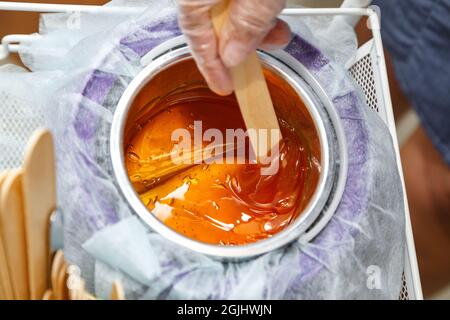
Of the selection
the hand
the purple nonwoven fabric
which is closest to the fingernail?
the hand

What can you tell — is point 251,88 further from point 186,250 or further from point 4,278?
point 4,278

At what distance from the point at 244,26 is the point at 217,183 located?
0.76 feet

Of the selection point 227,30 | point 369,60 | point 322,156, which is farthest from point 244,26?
point 369,60

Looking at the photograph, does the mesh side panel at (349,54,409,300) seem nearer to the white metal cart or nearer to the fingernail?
the white metal cart

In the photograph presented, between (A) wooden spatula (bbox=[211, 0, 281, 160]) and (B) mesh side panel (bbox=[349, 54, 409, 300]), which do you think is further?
(B) mesh side panel (bbox=[349, 54, 409, 300])

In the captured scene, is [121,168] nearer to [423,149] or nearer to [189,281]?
[189,281]

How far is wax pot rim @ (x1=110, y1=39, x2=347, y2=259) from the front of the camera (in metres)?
0.53

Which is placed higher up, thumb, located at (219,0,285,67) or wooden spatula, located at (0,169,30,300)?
thumb, located at (219,0,285,67)

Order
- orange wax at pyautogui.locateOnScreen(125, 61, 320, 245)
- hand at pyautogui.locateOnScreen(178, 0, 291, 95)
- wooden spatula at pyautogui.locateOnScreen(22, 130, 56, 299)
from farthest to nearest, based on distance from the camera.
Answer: orange wax at pyautogui.locateOnScreen(125, 61, 320, 245)
hand at pyautogui.locateOnScreen(178, 0, 291, 95)
wooden spatula at pyautogui.locateOnScreen(22, 130, 56, 299)

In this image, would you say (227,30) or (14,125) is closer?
(227,30)

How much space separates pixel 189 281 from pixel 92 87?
0.24 meters

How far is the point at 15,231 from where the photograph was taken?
438mm

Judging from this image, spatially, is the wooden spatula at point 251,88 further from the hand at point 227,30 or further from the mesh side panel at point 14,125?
the mesh side panel at point 14,125
